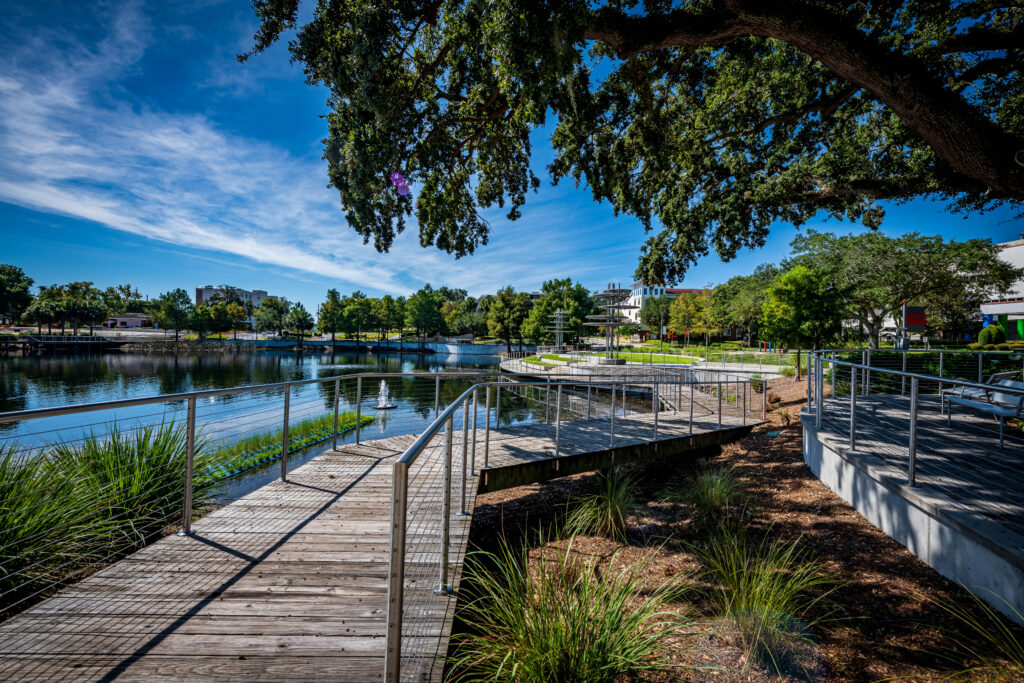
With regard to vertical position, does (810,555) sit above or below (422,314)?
below

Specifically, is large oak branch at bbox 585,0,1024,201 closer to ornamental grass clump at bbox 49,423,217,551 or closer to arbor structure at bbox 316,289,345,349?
ornamental grass clump at bbox 49,423,217,551

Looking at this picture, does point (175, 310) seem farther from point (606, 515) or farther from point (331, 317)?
point (606, 515)

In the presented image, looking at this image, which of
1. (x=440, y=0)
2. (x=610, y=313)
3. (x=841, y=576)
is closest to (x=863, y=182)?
(x=841, y=576)

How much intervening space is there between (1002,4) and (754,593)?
31.4 ft

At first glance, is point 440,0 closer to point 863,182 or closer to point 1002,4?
point 863,182

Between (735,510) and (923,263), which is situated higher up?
(923,263)

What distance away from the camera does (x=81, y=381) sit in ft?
91.3

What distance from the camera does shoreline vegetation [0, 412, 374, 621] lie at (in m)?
2.76

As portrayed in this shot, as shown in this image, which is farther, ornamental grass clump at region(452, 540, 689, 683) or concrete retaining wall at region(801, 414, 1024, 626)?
concrete retaining wall at region(801, 414, 1024, 626)

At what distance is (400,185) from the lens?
7938 mm

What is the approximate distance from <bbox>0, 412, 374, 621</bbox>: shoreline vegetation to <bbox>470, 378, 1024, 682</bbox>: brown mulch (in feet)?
10.6


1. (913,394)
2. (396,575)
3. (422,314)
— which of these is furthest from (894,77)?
(422,314)

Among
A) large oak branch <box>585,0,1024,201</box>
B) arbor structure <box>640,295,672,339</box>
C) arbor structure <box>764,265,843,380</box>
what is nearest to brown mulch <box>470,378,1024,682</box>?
large oak branch <box>585,0,1024,201</box>

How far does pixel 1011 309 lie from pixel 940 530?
4549 cm
